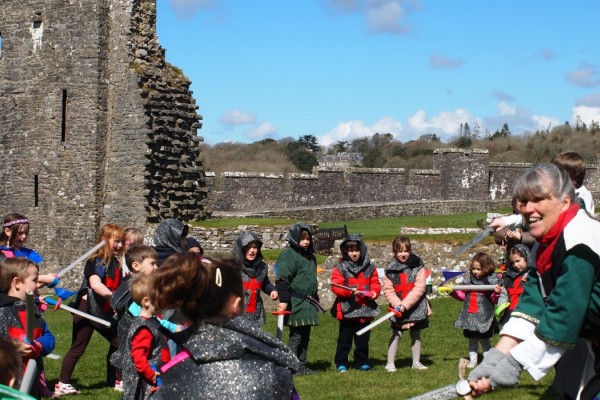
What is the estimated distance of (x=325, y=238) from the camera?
22.3m

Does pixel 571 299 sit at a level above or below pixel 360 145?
below

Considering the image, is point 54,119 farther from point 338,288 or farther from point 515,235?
point 515,235

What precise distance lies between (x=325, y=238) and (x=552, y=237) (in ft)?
57.8

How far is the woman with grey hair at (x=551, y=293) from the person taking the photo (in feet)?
14.7

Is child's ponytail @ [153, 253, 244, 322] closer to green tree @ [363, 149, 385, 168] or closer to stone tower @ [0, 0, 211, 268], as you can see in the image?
stone tower @ [0, 0, 211, 268]

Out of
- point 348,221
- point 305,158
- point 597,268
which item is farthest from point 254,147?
point 597,268

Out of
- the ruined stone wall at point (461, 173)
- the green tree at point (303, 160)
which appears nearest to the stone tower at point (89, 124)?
the ruined stone wall at point (461, 173)

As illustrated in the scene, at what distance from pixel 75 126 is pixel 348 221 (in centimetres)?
1303

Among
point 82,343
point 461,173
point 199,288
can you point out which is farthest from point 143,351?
point 461,173

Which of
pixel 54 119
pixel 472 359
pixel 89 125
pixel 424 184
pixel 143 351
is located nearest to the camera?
pixel 143 351

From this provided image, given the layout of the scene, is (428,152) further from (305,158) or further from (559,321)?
(559,321)

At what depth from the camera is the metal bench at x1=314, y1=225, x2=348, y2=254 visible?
71.6ft

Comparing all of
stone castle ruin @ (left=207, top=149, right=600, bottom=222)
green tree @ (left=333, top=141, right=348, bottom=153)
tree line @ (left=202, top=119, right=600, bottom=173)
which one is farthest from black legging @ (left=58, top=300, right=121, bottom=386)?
green tree @ (left=333, top=141, right=348, bottom=153)

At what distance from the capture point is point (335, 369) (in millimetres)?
11047
